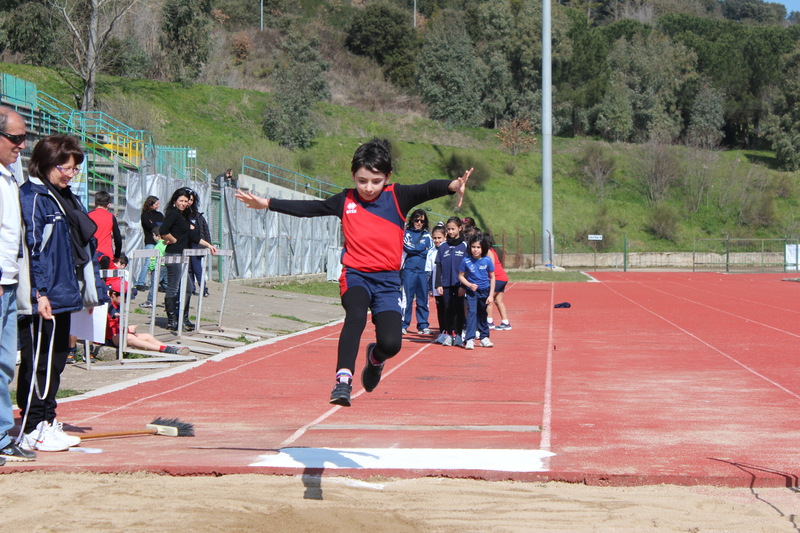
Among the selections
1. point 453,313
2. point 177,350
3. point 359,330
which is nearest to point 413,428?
point 359,330

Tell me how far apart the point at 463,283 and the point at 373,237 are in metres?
6.01

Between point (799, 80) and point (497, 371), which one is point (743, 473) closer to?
point (497, 371)

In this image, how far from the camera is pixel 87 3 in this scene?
3609 cm

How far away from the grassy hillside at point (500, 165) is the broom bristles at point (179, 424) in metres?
35.5

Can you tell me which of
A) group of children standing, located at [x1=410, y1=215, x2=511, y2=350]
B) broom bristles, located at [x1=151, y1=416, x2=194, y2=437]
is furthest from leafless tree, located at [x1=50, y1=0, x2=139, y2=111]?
broom bristles, located at [x1=151, y1=416, x2=194, y2=437]

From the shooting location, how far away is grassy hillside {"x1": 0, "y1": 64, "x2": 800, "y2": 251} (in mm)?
46031

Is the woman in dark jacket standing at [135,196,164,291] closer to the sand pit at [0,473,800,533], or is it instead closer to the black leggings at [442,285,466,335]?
the black leggings at [442,285,466,335]

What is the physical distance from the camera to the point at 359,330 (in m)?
4.73

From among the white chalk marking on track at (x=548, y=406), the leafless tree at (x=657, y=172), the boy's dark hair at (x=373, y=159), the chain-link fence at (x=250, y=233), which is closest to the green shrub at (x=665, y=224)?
the leafless tree at (x=657, y=172)

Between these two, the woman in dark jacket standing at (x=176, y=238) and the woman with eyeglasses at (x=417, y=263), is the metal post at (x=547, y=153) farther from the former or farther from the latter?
the woman in dark jacket standing at (x=176, y=238)

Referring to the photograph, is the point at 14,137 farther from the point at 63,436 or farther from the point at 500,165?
the point at 500,165

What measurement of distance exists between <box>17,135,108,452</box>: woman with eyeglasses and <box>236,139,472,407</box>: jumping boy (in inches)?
48.6

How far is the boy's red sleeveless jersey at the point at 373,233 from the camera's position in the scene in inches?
189

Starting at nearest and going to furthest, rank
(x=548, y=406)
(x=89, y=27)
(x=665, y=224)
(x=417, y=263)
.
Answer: (x=548, y=406) < (x=417, y=263) < (x=89, y=27) < (x=665, y=224)
